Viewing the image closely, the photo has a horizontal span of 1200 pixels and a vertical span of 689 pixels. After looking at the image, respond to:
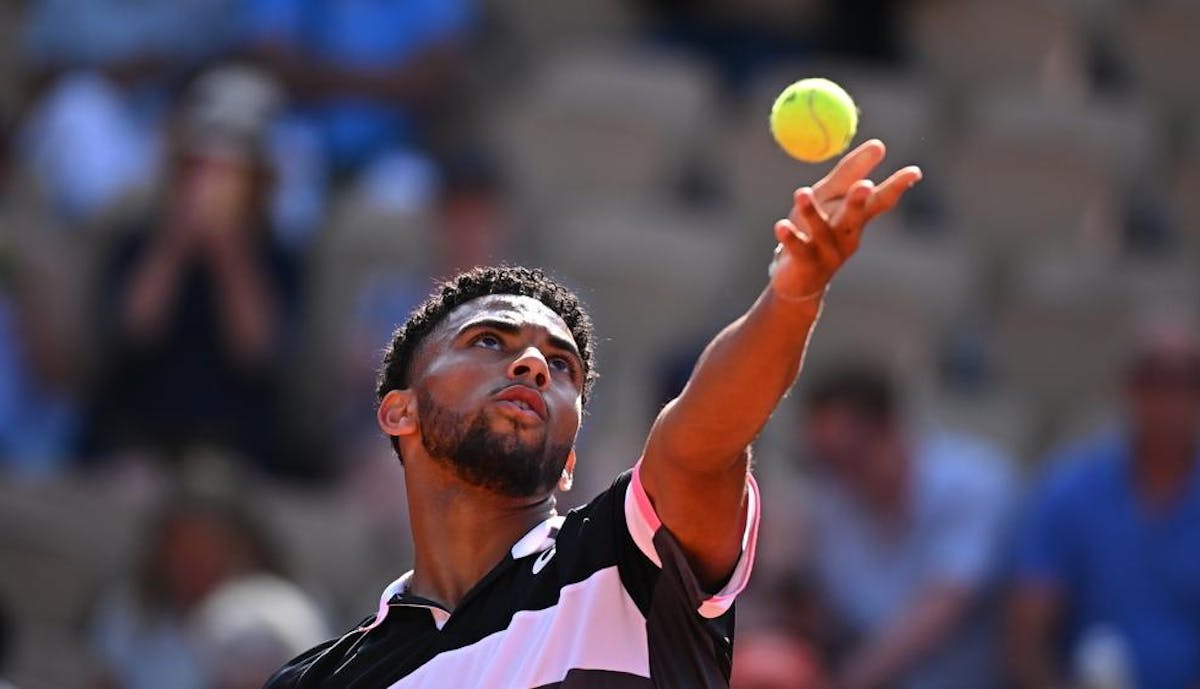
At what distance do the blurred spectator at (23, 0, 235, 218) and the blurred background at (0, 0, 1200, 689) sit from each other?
0.06 ft

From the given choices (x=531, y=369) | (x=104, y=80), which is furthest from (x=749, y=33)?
(x=531, y=369)

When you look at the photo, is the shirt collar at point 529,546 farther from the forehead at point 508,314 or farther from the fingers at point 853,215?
the fingers at point 853,215

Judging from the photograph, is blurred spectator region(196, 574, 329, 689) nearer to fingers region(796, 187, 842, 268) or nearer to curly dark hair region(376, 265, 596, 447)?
curly dark hair region(376, 265, 596, 447)

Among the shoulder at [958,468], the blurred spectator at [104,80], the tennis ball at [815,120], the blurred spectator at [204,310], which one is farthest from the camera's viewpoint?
the blurred spectator at [104,80]

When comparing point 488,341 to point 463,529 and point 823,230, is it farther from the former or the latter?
point 823,230

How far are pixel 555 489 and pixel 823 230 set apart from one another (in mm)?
690

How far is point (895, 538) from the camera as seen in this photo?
265 inches

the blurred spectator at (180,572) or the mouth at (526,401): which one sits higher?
the blurred spectator at (180,572)

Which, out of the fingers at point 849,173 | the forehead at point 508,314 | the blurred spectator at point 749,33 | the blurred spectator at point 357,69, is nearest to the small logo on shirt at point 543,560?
the forehead at point 508,314

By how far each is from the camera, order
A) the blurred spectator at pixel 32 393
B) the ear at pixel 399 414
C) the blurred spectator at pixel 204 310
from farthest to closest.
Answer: the blurred spectator at pixel 32 393, the blurred spectator at pixel 204 310, the ear at pixel 399 414


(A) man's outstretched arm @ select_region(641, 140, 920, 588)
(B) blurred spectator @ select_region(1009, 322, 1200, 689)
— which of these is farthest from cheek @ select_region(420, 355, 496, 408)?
(B) blurred spectator @ select_region(1009, 322, 1200, 689)

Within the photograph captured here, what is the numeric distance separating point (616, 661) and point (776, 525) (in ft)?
12.0

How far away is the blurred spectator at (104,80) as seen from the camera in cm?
875

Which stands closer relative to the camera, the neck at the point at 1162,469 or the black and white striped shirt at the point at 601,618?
the black and white striped shirt at the point at 601,618
